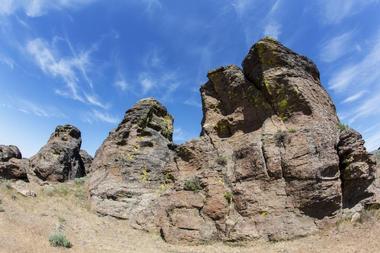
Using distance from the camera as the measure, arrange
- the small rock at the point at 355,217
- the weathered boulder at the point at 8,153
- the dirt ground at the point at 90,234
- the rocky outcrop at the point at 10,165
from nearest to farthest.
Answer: the dirt ground at the point at 90,234, the small rock at the point at 355,217, the rocky outcrop at the point at 10,165, the weathered boulder at the point at 8,153

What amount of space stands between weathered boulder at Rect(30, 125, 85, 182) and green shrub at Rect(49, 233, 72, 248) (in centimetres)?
1968

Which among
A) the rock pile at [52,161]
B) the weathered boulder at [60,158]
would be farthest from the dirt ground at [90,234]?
the weathered boulder at [60,158]

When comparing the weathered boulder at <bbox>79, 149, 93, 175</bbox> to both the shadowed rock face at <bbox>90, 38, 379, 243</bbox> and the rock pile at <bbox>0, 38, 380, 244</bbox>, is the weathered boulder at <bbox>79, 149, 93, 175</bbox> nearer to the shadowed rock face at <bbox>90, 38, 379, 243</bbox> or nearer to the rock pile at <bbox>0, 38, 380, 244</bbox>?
the rock pile at <bbox>0, 38, 380, 244</bbox>

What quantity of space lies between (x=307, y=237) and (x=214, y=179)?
8.23 meters

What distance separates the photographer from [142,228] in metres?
25.7

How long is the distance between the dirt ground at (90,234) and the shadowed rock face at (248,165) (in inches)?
39.6

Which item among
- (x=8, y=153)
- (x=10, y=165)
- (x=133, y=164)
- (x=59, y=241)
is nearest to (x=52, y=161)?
(x=8, y=153)

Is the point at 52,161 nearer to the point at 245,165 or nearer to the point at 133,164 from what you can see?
the point at 133,164

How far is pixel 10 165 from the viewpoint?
100.0ft

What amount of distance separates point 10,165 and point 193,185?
17.2m

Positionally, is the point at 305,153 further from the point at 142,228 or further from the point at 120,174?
the point at 120,174

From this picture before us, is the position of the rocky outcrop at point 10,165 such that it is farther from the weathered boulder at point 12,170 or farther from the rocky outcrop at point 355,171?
the rocky outcrop at point 355,171

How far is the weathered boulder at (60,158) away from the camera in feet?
123

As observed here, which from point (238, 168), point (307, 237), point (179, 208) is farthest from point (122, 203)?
point (307, 237)
